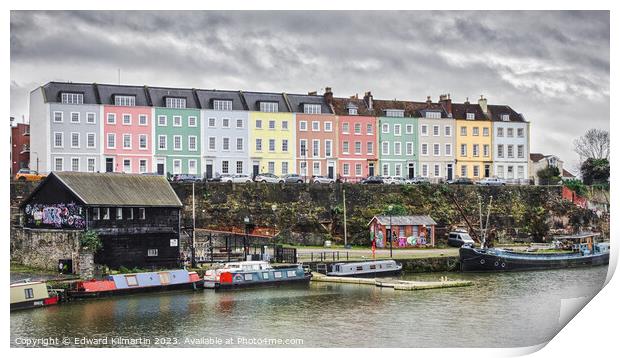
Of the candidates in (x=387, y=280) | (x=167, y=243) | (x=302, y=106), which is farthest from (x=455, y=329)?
(x=302, y=106)

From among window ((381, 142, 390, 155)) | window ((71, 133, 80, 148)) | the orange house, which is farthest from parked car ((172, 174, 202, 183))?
window ((381, 142, 390, 155))

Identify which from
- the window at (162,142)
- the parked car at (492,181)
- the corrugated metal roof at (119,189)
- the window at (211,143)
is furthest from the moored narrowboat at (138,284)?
the parked car at (492,181)

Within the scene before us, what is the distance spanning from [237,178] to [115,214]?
862cm

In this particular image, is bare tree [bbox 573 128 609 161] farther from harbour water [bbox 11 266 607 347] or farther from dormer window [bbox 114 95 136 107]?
dormer window [bbox 114 95 136 107]

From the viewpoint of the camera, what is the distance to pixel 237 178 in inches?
1260

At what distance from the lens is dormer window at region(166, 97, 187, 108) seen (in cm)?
3269

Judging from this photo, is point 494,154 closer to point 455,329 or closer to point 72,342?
point 455,329

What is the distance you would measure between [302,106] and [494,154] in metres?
8.36

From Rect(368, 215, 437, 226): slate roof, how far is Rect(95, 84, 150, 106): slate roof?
351 inches

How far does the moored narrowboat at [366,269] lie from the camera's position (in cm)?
2588

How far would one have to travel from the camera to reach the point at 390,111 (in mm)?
37531

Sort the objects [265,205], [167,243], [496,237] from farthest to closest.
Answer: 1. [496,237]
2. [265,205]
3. [167,243]

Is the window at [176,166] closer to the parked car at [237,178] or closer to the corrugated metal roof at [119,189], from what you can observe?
the parked car at [237,178]

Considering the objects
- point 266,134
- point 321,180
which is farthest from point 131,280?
point 266,134
